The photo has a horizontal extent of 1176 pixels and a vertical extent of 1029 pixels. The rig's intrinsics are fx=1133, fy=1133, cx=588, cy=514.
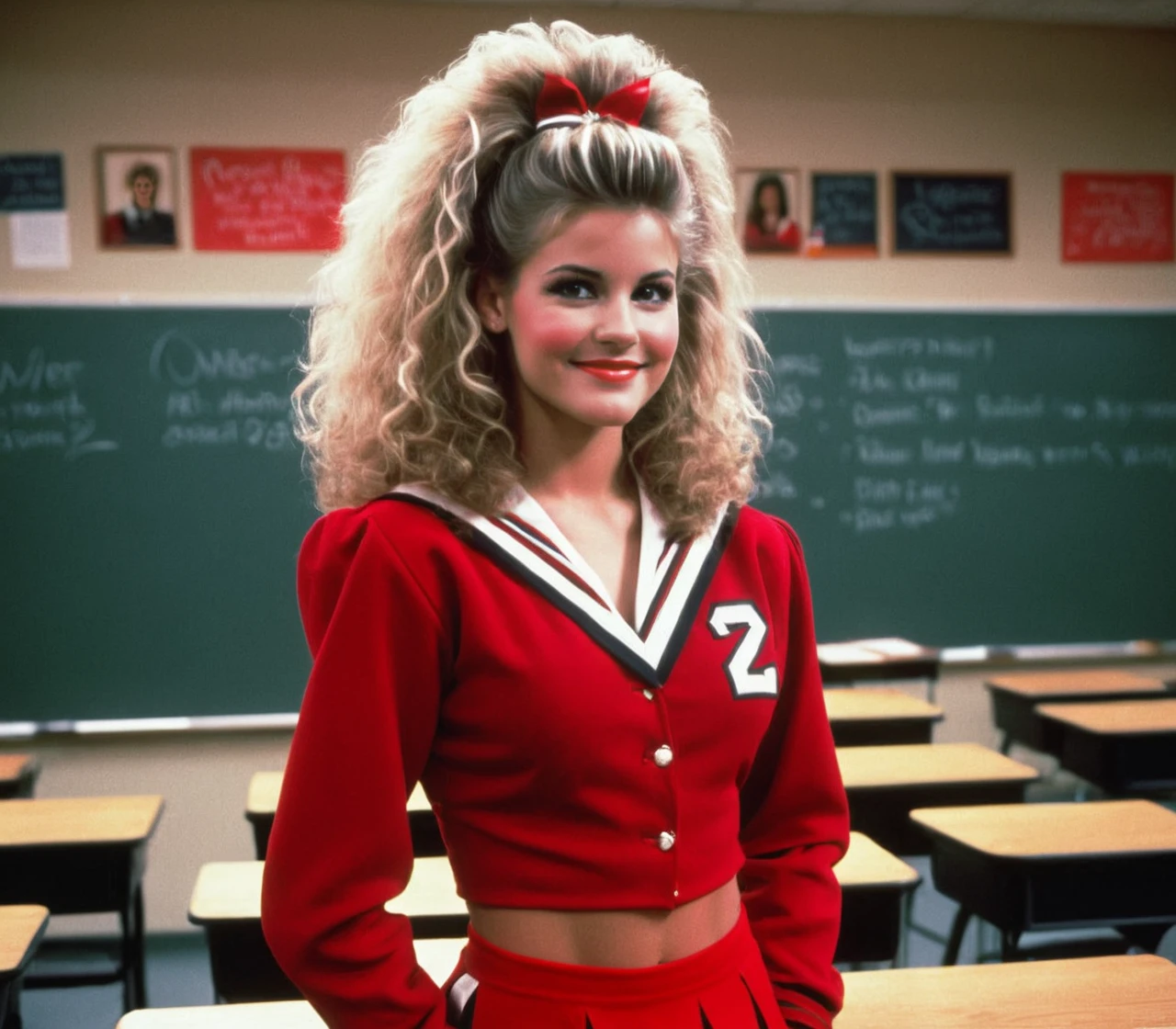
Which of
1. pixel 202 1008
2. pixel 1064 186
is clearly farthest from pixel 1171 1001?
pixel 1064 186

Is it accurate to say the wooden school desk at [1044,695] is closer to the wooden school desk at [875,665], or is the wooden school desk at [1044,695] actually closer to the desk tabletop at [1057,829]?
the wooden school desk at [875,665]

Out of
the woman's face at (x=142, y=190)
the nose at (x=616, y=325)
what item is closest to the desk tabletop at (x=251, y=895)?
the nose at (x=616, y=325)

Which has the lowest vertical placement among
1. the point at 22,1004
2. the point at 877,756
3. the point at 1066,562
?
the point at 22,1004

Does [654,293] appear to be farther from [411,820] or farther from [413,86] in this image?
[413,86]

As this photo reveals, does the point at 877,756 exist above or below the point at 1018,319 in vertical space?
below

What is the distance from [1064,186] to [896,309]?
81cm

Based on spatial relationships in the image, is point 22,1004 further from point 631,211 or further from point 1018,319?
point 1018,319

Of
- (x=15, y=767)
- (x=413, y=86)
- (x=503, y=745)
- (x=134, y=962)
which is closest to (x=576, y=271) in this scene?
(x=503, y=745)

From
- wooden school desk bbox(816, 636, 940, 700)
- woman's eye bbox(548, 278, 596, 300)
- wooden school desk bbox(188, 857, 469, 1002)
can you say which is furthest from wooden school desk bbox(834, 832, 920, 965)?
wooden school desk bbox(816, 636, 940, 700)

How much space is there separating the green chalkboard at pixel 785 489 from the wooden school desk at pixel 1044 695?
398mm

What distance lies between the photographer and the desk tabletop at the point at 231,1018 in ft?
4.83

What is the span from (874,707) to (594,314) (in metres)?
2.64

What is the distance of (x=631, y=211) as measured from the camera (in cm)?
92

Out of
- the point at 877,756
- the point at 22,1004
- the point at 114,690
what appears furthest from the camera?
the point at 114,690
